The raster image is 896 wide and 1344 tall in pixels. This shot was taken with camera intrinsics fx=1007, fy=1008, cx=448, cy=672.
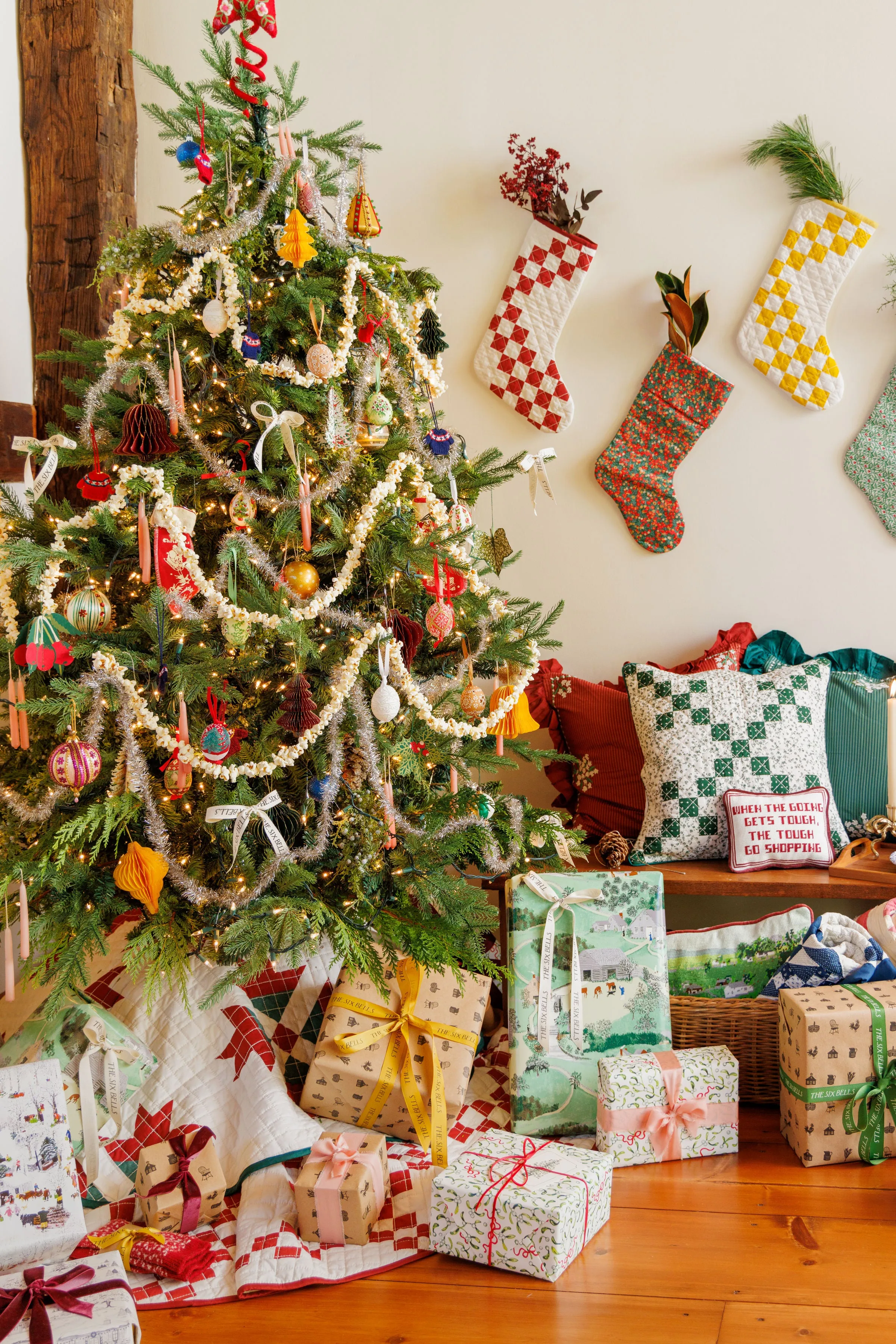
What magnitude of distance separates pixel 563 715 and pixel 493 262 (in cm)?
118

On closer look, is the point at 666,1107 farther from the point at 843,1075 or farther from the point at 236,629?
the point at 236,629

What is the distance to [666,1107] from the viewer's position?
1.64 metres

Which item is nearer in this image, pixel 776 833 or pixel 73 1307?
pixel 73 1307

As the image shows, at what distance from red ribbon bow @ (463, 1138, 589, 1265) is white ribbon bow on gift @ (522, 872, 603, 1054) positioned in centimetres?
A: 23

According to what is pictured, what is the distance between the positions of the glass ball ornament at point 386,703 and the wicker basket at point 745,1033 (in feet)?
2.53

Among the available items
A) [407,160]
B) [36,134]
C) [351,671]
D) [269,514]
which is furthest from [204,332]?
[407,160]

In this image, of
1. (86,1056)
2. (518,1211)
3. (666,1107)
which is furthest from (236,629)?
(666,1107)

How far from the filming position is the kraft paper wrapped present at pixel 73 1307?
111cm

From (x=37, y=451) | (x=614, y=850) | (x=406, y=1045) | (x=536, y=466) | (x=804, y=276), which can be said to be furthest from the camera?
(x=804, y=276)

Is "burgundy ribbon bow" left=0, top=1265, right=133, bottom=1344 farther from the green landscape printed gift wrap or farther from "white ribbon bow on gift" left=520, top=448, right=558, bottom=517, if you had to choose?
"white ribbon bow on gift" left=520, top=448, right=558, bottom=517

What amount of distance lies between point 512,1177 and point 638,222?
2.16 m

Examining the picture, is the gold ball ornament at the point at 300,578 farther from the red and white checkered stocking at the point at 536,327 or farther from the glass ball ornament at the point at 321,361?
the red and white checkered stocking at the point at 536,327

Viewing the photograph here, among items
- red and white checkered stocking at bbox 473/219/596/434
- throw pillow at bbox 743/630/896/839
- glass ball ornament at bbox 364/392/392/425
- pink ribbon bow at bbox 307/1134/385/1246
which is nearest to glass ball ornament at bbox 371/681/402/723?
glass ball ornament at bbox 364/392/392/425

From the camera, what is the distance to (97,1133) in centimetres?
158
